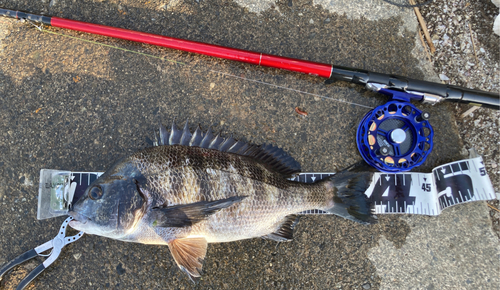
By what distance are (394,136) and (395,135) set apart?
0.01 metres

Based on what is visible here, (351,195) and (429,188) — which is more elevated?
(429,188)

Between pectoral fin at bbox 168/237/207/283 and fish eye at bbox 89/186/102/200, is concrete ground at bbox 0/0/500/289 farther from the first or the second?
fish eye at bbox 89/186/102/200

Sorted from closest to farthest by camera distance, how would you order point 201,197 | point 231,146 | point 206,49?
point 201,197
point 231,146
point 206,49

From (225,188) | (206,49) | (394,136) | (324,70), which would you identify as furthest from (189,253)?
(394,136)

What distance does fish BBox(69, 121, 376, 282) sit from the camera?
77.7 inches

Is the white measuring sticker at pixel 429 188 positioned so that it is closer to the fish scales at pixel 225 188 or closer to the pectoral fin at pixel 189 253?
the fish scales at pixel 225 188

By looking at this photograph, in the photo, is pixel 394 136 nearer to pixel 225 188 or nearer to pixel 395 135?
pixel 395 135

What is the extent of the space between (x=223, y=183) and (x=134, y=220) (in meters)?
0.69

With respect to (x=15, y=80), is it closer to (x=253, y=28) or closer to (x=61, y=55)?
(x=61, y=55)

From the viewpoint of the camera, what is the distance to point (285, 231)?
2.38m

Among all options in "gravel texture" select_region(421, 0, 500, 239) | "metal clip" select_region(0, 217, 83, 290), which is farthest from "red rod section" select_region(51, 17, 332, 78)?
"metal clip" select_region(0, 217, 83, 290)

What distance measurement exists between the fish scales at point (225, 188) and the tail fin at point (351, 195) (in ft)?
0.47

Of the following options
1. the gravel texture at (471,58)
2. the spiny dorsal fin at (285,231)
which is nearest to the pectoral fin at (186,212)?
the spiny dorsal fin at (285,231)

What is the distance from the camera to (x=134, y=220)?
2.00 meters
